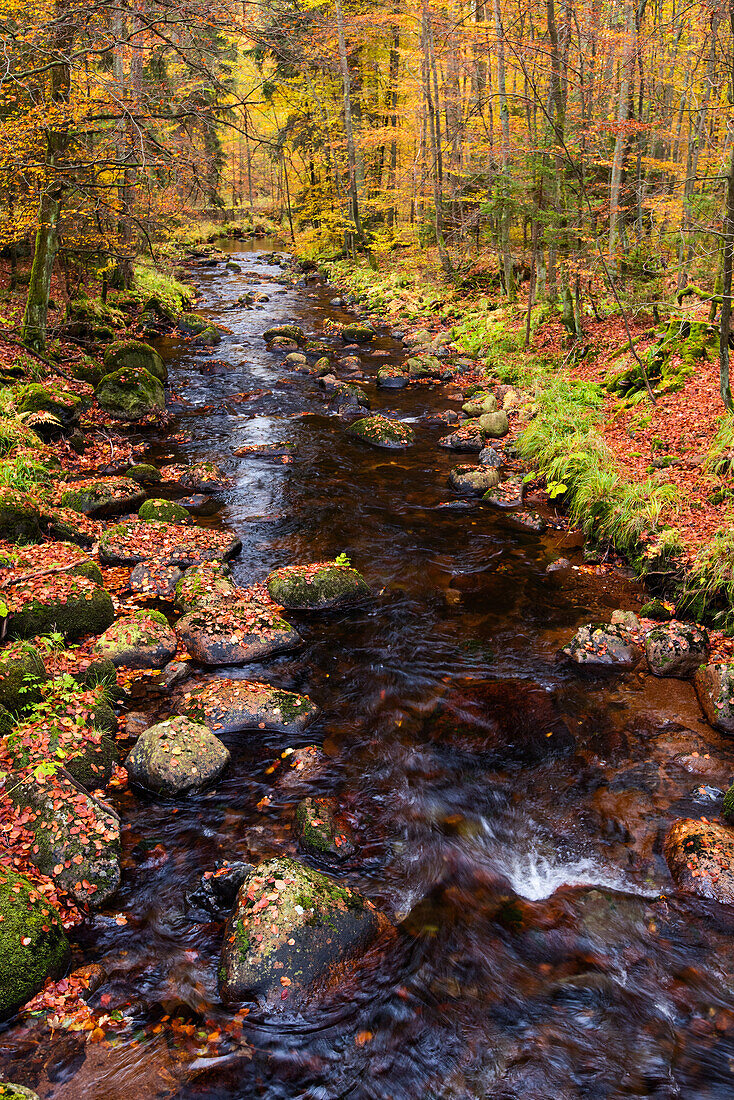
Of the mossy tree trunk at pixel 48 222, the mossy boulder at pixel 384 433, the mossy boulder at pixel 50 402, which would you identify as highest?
the mossy tree trunk at pixel 48 222

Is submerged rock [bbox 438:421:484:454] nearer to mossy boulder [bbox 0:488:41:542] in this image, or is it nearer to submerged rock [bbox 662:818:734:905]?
mossy boulder [bbox 0:488:41:542]

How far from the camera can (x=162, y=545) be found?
873 centimetres

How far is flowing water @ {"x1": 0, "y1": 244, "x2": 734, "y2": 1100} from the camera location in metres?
3.51

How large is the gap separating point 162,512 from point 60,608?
3.20 m

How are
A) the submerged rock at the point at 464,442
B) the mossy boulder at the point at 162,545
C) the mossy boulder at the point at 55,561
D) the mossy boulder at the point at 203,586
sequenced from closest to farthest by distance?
the mossy boulder at the point at 55,561 → the mossy boulder at the point at 203,586 → the mossy boulder at the point at 162,545 → the submerged rock at the point at 464,442

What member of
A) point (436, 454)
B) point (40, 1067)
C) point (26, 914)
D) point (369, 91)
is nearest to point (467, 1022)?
point (40, 1067)

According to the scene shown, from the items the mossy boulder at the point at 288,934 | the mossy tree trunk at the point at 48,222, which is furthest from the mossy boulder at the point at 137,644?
the mossy tree trunk at the point at 48,222

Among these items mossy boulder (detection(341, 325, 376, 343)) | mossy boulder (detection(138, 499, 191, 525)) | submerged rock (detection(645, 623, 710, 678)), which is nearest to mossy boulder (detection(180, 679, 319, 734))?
submerged rock (detection(645, 623, 710, 678))

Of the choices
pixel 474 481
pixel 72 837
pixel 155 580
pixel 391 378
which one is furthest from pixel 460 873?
pixel 391 378

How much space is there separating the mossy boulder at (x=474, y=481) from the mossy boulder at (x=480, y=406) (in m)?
3.13

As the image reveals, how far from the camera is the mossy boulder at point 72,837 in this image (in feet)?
13.9

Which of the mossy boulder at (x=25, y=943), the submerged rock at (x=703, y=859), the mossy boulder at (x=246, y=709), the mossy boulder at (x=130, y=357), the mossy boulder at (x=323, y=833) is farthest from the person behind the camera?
the mossy boulder at (x=130, y=357)

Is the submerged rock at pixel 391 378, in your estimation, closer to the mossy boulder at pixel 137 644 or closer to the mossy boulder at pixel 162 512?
the mossy boulder at pixel 162 512

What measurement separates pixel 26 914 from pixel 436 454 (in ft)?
32.6
